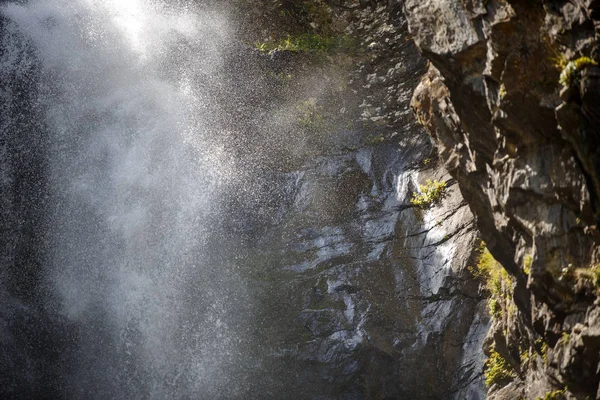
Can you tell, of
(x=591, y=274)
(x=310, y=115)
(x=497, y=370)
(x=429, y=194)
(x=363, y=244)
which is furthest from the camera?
(x=310, y=115)

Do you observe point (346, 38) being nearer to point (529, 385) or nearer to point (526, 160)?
point (526, 160)

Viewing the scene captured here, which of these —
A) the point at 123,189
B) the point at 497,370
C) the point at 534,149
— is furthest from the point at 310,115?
the point at 534,149

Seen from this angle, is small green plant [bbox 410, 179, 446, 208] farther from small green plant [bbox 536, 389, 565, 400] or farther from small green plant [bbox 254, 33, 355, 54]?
small green plant [bbox 536, 389, 565, 400]

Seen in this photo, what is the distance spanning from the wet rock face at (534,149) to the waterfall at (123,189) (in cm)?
645

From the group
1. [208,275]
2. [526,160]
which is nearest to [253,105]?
[208,275]

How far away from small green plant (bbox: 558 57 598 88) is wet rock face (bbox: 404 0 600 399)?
0.13ft

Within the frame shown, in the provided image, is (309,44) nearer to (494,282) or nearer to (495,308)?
(494,282)

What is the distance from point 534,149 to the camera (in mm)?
5613

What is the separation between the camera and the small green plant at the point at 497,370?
25.7ft

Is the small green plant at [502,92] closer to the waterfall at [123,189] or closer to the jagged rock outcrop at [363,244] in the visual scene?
the jagged rock outcrop at [363,244]

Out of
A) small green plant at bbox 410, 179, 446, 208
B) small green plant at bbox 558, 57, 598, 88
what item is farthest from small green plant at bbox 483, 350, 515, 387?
small green plant at bbox 558, 57, 598, 88

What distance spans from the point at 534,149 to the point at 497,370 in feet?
12.9

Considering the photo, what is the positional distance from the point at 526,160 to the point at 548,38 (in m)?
1.29

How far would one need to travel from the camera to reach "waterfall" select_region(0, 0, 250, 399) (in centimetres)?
1151
